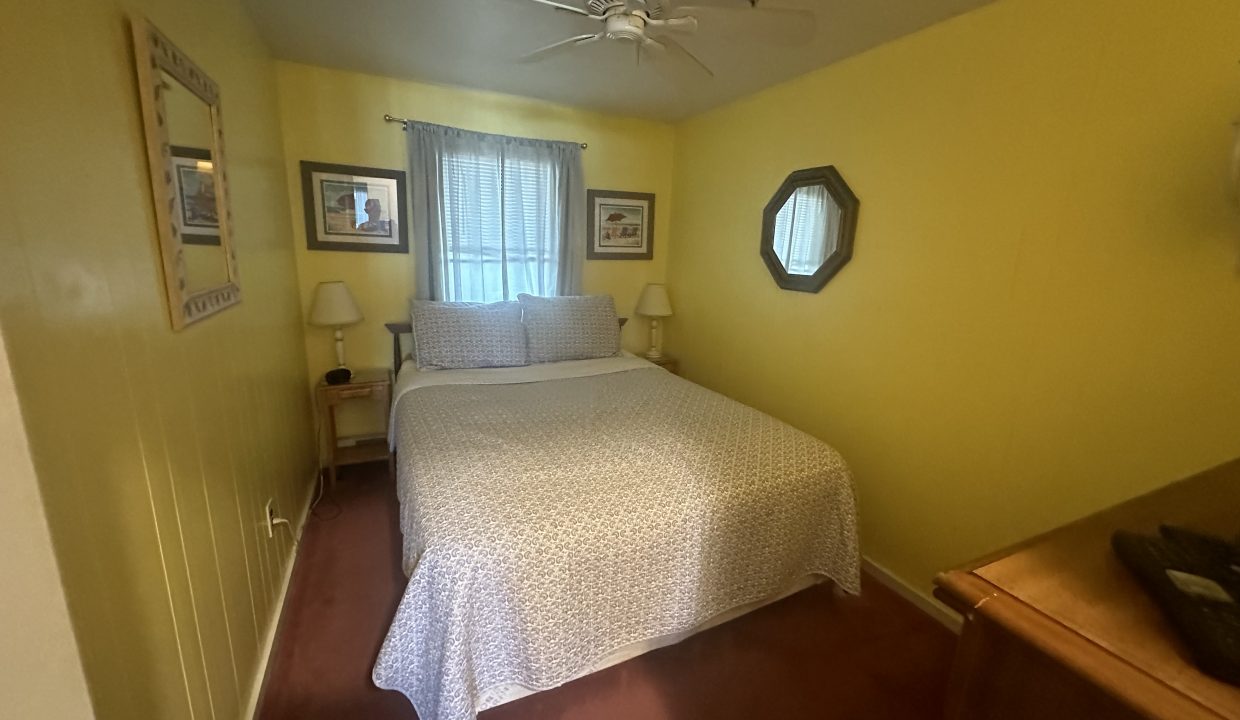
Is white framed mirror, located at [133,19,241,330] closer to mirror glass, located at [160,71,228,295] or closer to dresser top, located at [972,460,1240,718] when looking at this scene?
mirror glass, located at [160,71,228,295]

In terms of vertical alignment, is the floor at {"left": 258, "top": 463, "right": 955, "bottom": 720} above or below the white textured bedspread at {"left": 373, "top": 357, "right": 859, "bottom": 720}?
below

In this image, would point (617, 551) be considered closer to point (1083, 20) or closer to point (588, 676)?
point (588, 676)

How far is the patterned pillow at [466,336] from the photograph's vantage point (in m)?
2.78

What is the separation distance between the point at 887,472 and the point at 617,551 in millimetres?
Result: 1448

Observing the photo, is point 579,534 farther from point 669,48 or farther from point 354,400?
point 354,400

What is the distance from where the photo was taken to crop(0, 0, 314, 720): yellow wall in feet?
2.11

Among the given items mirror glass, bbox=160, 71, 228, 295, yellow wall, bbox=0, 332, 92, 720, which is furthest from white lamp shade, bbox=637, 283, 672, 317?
yellow wall, bbox=0, 332, 92, 720

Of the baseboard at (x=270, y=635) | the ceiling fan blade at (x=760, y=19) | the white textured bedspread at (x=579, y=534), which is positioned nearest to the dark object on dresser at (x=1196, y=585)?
the white textured bedspread at (x=579, y=534)

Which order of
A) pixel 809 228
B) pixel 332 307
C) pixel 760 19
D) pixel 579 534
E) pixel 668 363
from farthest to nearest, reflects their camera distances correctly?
pixel 668 363 → pixel 332 307 → pixel 809 228 → pixel 760 19 → pixel 579 534

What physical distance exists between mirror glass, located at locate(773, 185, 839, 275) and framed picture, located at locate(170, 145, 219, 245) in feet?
7.83

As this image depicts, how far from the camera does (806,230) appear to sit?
97.3 inches

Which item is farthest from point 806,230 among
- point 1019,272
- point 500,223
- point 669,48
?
point 500,223

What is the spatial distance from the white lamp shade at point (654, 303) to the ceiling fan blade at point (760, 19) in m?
2.00

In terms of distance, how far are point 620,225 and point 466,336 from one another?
143cm
